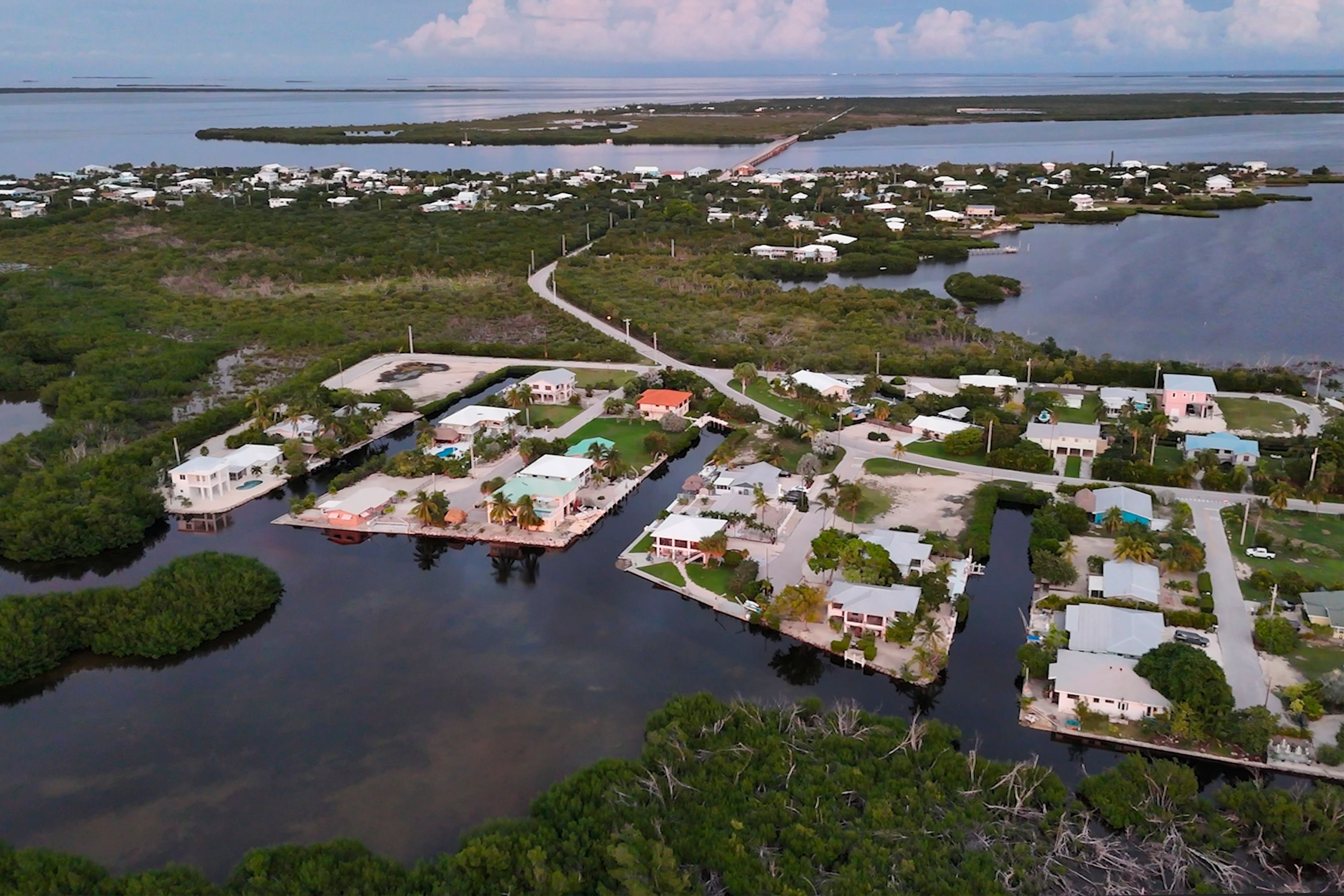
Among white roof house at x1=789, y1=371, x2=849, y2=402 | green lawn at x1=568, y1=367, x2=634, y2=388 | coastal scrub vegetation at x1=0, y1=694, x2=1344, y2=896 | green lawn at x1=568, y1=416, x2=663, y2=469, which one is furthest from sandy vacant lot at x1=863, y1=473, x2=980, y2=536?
green lawn at x1=568, y1=367, x2=634, y2=388

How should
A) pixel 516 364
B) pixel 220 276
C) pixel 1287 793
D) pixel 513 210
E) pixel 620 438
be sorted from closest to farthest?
pixel 1287 793 < pixel 620 438 < pixel 516 364 < pixel 220 276 < pixel 513 210

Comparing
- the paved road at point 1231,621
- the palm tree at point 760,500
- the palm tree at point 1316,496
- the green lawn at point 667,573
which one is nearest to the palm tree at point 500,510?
the green lawn at point 667,573

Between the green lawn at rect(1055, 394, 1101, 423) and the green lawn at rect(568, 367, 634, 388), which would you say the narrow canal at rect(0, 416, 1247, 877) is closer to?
the green lawn at rect(1055, 394, 1101, 423)

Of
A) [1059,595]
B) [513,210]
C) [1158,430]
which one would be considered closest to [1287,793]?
[1059,595]

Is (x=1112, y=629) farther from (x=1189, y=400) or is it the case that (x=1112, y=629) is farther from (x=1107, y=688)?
(x=1189, y=400)

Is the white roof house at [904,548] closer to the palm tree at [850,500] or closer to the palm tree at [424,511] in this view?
the palm tree at [850,500]

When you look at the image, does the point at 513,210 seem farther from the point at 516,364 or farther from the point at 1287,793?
the point at 1287,793
